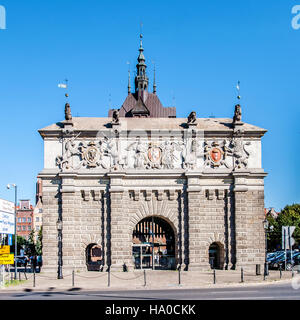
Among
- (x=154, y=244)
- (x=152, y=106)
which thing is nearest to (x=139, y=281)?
(x=154, y=244)

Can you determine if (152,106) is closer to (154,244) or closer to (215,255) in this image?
(154,244)

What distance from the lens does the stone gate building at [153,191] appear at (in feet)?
117

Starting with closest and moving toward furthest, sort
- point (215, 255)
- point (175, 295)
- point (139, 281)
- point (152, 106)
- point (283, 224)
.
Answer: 1. point (175, 295)
2. point (139, 281)
3. point (215, 255)
4. point (283, 224)
5. point (152, 106)

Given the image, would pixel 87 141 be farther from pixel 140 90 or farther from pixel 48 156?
pixel 140 90

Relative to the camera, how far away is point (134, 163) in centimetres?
3653

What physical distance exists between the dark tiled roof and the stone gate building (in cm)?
3431

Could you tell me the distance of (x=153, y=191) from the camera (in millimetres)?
36344

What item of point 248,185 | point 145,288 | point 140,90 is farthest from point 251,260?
point 140,90

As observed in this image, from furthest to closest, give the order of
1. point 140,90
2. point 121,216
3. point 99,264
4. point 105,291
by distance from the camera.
A: point 140,90
point 99,264
point 121,216
point 105,291

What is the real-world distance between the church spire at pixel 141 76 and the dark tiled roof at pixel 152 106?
1.05m

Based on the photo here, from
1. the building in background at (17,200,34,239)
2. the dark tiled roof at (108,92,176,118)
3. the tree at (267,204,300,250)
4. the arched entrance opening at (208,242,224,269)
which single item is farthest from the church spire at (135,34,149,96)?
the building in background at (17,200,34,239)

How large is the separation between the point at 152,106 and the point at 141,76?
17.4 feet

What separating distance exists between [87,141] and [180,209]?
341 inches

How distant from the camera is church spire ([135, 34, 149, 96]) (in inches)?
2911
